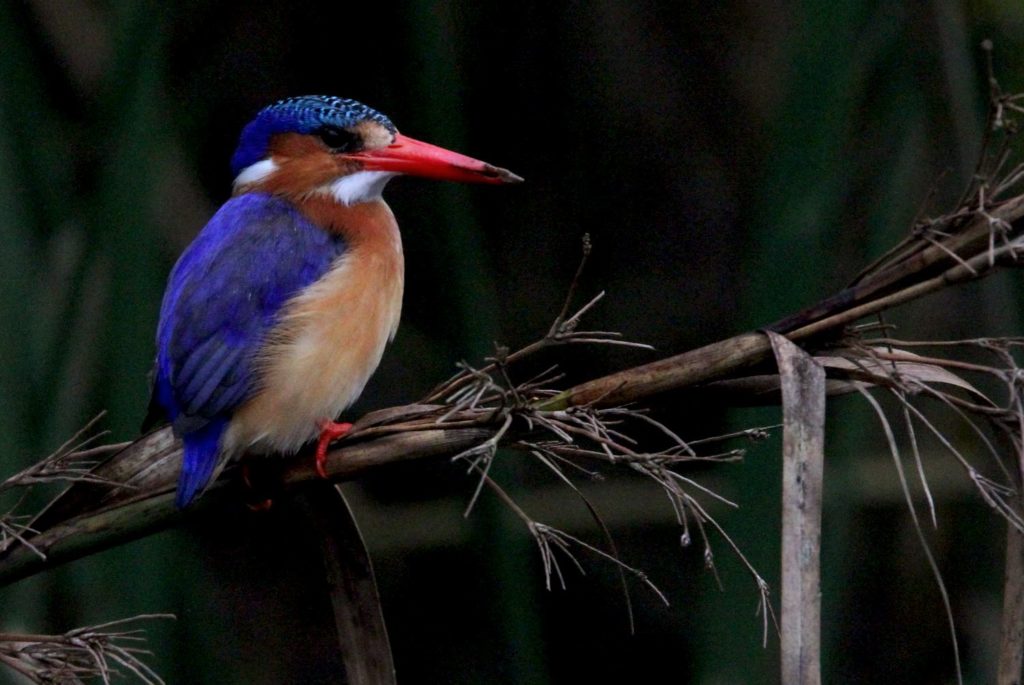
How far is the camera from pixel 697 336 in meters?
3.22

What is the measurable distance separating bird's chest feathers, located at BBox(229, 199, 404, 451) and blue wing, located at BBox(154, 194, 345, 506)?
22 millimetres

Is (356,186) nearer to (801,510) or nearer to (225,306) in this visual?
(225,306)

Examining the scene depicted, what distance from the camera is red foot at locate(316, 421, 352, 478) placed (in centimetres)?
152

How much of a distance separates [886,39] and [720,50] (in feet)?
3.45

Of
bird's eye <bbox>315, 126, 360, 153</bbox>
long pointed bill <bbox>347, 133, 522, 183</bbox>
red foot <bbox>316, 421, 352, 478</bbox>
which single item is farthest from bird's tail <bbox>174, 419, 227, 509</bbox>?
bird's eye <bbox>315, 126, 360, 153</bbox>

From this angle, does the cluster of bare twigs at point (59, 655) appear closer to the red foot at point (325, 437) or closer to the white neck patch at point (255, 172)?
the red foot at point (325, 437)

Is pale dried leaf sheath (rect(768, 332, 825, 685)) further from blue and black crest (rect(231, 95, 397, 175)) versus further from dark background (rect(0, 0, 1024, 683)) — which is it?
blue and black crest (rect(231, 95, 397, 175))

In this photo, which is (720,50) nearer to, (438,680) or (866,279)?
(438,680)

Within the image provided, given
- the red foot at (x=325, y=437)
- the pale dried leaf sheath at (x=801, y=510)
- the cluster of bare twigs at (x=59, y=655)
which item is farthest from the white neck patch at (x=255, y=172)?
the pale dried leaf sheath at (x=801, y=510)

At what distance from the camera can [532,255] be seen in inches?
121

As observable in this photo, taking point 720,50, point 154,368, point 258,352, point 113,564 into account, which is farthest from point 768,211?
point 720,50

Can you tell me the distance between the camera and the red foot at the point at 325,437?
152 centimetres

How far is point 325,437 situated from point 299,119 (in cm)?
69

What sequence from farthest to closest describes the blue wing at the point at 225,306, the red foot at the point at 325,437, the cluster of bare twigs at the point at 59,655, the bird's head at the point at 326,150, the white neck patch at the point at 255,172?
1. the white neck patch at the point at 255,172
2. the bird's head at the point at 326,150
3. the blue wing at the point at 225,306
4. the red foot at the point at 325,437
5. the cluster of bare twigs at the point at 59,655
